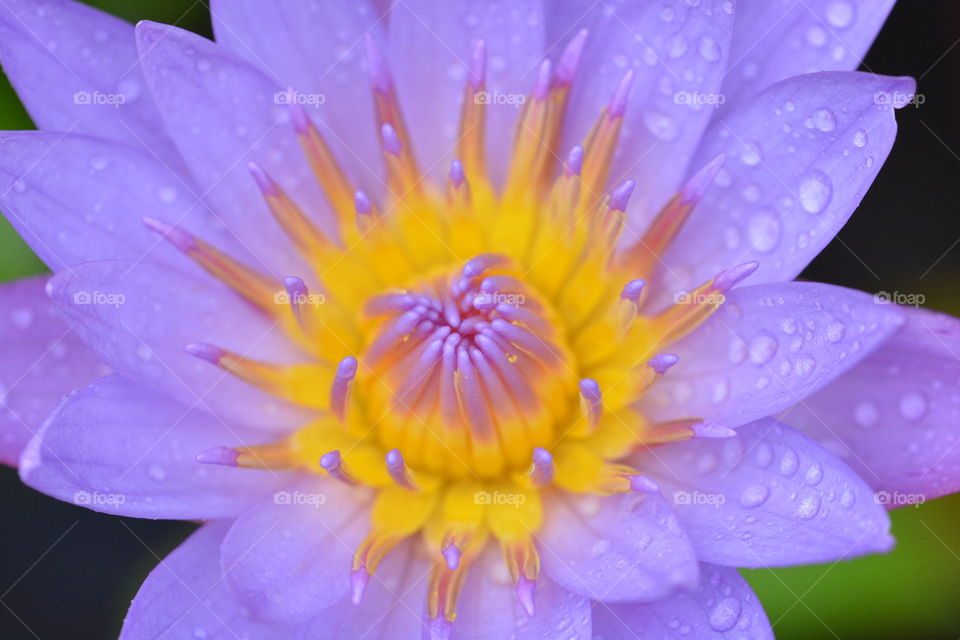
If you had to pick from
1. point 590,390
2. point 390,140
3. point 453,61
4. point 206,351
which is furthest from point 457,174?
point 206,351

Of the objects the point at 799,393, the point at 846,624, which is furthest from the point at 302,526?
the point at 846,624

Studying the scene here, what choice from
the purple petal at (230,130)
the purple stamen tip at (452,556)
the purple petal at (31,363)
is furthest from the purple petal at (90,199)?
the purple stamen tip at (452,556)

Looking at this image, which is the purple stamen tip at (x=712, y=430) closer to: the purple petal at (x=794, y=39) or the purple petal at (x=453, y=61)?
the purple petal at (x=794, y=39)

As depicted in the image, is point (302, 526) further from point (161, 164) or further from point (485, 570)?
point (161, 164)

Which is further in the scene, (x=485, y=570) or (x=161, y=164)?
(x=161, y=164)

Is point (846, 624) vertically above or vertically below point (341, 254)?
below
